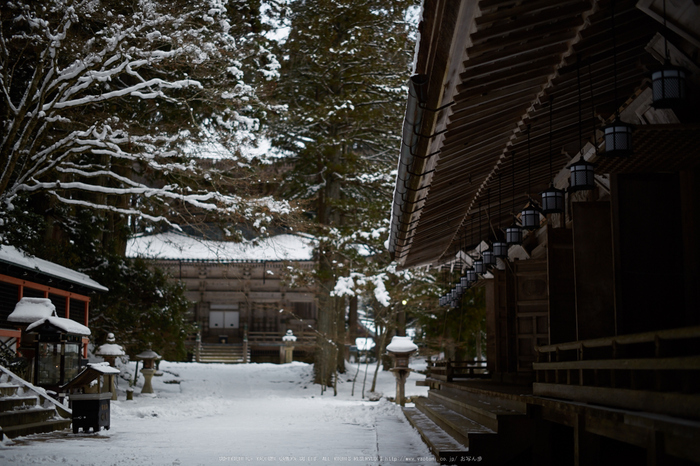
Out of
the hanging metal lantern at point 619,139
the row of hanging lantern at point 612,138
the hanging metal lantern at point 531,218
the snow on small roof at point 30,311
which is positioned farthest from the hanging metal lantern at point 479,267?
the snow on small roof at point 30,311

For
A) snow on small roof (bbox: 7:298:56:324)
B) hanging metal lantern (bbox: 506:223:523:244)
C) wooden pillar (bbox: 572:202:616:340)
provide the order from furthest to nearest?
snow on small roof (bbox: 7:298:56:324), hanging metal lantern (bbox: 506:223:523:244), wooden pillar (bbox: 572:202:616:340)

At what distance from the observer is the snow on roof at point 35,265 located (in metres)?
14.2

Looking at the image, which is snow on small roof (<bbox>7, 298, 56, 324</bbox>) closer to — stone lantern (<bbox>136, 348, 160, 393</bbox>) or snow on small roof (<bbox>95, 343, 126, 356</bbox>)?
snow on small roof (<bbox>95, 343, 126, 356</bbox>)

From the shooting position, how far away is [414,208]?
9.59 m

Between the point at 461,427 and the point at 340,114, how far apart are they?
55.4 feet

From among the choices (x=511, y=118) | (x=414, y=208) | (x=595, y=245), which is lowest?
(x=595, y=245)

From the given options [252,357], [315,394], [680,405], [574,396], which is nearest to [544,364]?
[574,396]

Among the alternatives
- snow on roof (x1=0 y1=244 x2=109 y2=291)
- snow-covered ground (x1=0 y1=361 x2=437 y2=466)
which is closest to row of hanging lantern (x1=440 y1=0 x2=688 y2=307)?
snow-covered ground (x1=0 y1=361 x2=437 y2=466)

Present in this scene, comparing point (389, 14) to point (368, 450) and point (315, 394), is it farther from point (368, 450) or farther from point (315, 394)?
point (368, 450)

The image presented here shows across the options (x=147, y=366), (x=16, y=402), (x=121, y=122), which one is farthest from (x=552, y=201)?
(x=147, y=366)

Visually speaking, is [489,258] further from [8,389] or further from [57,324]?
[8,389]

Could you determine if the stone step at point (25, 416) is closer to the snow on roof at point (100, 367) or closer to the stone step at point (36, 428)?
the stone step at point (36, 428)

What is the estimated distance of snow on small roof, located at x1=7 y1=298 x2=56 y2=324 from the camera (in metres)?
13.5

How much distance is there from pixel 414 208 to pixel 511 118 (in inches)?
98.5
